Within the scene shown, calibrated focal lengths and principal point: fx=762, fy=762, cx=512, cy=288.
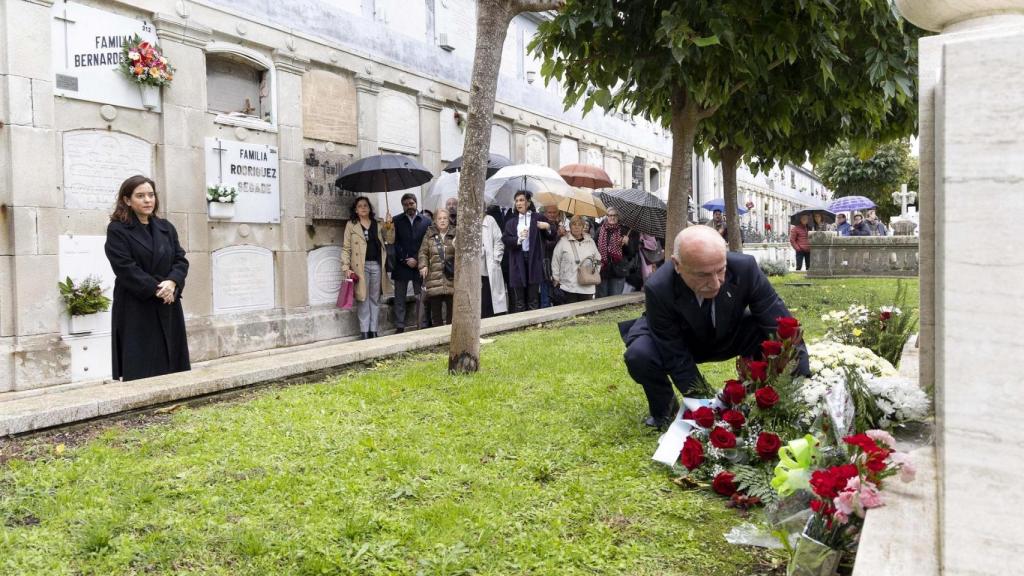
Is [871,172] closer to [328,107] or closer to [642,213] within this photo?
[642,213]

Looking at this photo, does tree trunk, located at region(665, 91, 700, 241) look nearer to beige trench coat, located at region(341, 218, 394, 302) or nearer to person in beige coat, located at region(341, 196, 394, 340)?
person in beige coat, located at region(341, 196, 394, 340)

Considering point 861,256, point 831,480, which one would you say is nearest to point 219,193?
point 831,480

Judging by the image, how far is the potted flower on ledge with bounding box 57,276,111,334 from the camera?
8.78 metres

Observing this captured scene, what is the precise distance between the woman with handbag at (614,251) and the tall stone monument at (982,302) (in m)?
12.3

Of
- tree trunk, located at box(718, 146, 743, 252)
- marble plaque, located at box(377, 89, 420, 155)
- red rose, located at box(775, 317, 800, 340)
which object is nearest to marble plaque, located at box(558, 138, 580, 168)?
tree trunk, located at box(718, 146, 743, 252)

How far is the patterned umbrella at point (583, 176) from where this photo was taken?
1639 cm

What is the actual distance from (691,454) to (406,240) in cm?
906

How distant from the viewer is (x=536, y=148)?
19219 millimetres

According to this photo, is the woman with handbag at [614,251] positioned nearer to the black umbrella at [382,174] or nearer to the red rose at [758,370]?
the black umbrella at [382,174]

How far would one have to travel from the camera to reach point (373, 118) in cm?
1319

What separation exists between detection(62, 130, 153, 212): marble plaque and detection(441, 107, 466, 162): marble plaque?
6.39 meters

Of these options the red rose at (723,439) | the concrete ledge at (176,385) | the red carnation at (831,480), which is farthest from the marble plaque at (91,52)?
the red carnation at (831,480)

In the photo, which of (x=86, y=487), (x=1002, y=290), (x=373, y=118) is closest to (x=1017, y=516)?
(x=1002, y=290)

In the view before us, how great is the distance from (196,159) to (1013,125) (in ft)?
33.1
